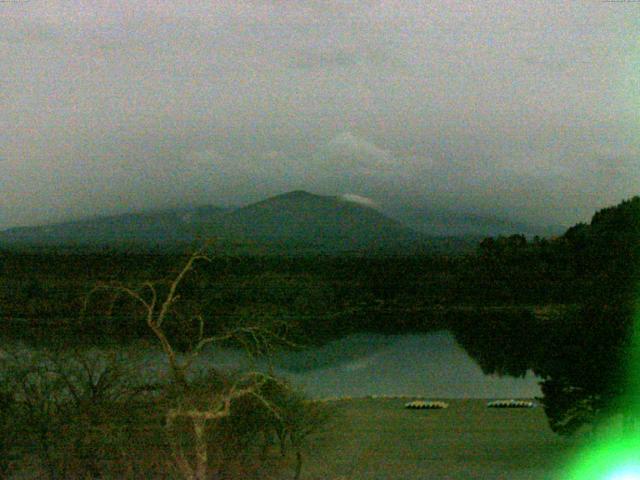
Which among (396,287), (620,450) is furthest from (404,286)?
(620,450)

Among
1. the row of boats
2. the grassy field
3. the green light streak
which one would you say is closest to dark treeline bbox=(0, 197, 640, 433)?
the row of boats

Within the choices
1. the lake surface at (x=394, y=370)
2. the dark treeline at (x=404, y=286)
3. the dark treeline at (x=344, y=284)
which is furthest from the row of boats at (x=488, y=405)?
the dark treeline at (x=344, y=284)

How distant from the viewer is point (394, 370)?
3953cm

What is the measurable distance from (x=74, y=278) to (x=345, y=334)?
18.3m

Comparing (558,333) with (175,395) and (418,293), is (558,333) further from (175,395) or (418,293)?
(418,293)

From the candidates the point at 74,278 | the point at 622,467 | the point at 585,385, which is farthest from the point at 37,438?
the point at 74,278

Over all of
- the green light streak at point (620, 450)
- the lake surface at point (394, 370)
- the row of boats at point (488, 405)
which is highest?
the green light streak at point (620, 450)

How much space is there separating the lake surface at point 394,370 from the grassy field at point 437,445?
4496 mm

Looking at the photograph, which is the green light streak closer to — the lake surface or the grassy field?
the grassy field

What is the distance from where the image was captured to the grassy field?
13.3m

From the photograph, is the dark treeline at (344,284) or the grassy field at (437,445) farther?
the dark treeline at (344,284)

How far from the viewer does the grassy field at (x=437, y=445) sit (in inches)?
523

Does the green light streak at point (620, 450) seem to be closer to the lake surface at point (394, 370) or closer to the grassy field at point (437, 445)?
the grassy field at point (437, 445)

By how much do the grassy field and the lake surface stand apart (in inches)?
177
